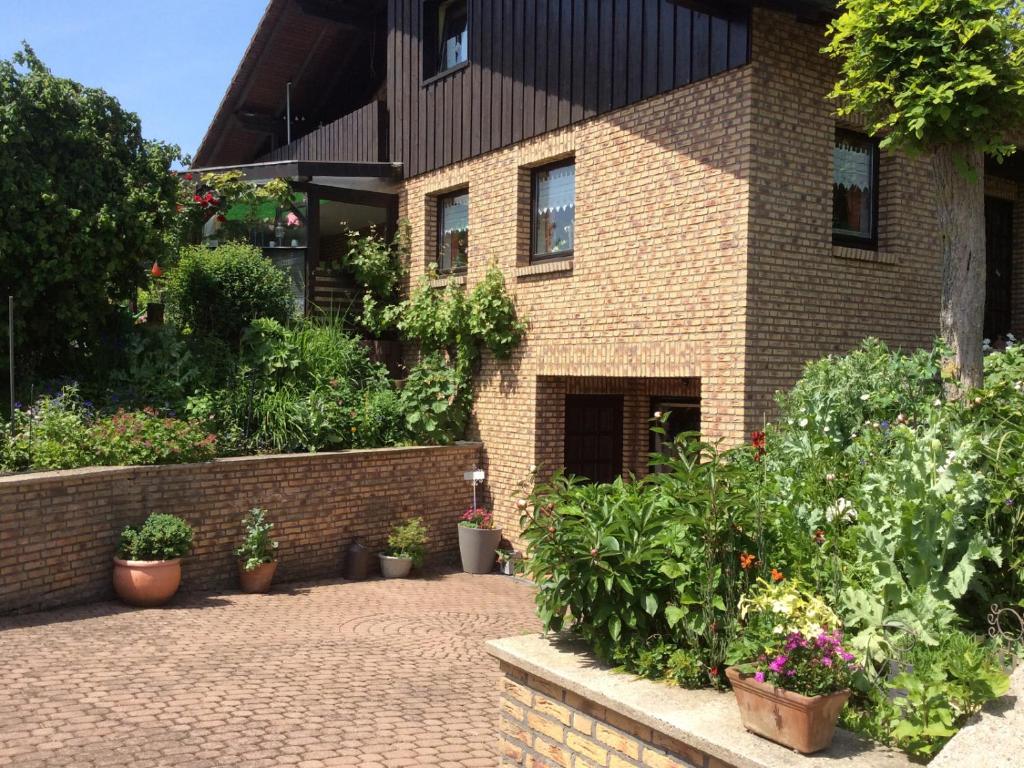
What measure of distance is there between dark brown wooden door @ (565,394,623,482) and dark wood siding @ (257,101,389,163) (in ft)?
16.8

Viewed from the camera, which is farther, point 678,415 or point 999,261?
point 678,415

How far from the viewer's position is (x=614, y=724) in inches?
157

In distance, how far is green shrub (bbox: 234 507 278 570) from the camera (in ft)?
32.1

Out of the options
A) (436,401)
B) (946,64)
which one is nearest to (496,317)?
(436,401)

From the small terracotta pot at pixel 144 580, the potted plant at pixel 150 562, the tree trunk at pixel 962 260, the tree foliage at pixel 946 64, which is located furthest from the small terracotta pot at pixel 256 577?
the tree foliage at pixel 946 64

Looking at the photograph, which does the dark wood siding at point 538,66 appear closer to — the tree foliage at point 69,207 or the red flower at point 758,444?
the tree foliage at point 69,207

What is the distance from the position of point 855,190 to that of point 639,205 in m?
2.33

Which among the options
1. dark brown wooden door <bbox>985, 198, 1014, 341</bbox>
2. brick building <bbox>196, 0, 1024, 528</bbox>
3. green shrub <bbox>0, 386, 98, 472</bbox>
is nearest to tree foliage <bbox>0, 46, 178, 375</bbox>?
green shrub <bbox>0, 386, 98, 472</bbox>

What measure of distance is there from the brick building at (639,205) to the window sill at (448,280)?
5cm

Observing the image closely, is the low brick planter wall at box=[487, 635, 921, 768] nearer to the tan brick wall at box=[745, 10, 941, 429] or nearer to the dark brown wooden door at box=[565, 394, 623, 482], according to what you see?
the tan brick wall at box=[745, 10, 941, 429]

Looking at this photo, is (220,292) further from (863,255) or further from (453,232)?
(863,255)

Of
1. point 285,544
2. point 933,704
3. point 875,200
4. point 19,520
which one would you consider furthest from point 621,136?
point 933,704

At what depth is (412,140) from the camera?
13.8 metres

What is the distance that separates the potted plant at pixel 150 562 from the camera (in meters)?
8.64
